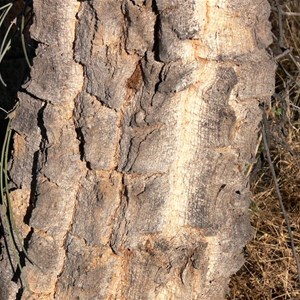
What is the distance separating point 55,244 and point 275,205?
2.61ft

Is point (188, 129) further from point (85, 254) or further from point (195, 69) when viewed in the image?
point (85, 254)

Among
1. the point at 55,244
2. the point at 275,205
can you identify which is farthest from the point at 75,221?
the point at 275,205

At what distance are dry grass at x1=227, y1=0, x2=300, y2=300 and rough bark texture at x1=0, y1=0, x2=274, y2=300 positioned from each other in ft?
1.44

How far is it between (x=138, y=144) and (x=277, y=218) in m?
0.78

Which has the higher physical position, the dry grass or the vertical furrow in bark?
the vertical furrow in bark

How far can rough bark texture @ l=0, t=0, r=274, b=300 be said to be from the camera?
3.85 ft

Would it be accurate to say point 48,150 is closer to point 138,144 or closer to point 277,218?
point 138,144

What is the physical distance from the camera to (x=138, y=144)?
1.21m

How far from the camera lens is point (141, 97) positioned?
1196 mm

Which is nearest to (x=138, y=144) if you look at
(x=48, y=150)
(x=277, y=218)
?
(x=48, y=150)

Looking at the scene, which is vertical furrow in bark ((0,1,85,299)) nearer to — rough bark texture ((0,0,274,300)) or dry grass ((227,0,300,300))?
rough bark texture ((0,0,274,300))

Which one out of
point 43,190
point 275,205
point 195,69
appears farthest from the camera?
point 275,205

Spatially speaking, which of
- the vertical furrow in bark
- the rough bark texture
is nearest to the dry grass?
the rough bark texture

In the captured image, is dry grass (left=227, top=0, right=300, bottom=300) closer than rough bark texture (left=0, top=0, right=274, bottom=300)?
No
